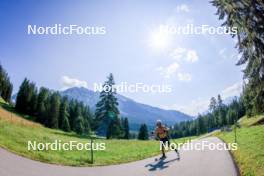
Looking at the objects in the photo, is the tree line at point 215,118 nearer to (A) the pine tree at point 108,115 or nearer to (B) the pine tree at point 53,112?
(B) the pine tree at point 53,112

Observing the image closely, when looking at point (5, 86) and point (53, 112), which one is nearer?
point (53, 112)

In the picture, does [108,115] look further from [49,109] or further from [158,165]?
[158,165]

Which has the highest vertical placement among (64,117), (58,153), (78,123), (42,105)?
(42,105)

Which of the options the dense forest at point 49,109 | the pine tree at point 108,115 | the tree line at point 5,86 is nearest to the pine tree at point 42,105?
the dense forest at point 49,109

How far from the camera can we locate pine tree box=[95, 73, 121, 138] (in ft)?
189

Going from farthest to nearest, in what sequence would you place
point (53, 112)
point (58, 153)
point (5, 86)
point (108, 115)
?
point (5, 86), point (53, 112), point (108, 115), point (58, 153)

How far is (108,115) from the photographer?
188 ft

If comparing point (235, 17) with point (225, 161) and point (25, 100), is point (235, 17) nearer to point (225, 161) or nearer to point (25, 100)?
point (225, 161)

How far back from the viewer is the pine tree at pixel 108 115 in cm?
5747

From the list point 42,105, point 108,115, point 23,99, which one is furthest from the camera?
point 23,99

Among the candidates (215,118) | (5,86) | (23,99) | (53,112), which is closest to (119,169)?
(53,112)

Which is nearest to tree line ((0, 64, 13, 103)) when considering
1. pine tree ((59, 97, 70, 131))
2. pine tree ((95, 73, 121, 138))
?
pine tree ((59, 97, 70, 131))

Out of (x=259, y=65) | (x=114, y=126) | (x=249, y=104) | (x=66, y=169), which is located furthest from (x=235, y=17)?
(x=114, y=126)

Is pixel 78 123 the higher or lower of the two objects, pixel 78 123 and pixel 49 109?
the lower
